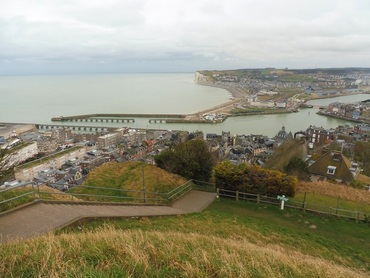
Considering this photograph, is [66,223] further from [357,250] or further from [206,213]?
[357,250]

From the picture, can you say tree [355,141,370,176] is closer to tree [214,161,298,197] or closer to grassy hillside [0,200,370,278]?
tree [214,161,298,197]

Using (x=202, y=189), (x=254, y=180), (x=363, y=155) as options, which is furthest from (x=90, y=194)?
(x=363, y=155)

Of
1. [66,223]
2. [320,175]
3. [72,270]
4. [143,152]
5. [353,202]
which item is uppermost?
[72,270]

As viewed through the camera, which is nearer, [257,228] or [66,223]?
[66,223]

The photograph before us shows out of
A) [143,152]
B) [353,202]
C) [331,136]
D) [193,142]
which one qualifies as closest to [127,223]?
[193,142]

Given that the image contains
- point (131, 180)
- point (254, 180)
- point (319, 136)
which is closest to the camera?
point (254, 180)

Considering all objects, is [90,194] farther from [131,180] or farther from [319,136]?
[319,136]

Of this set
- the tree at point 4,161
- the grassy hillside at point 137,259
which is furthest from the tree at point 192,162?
the tree at point 4,161

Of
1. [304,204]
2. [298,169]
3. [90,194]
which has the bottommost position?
[298,169]
